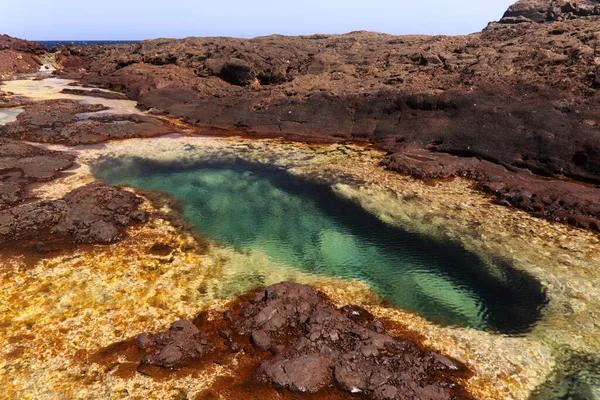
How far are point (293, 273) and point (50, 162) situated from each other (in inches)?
745

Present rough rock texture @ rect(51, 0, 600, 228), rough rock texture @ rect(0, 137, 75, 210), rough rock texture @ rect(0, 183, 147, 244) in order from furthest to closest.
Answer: rough rock texture @ rect(51, 0, 600, 228), rough rock texture @ rect(0, 137, 75, 210), rough rock texture @ rect(0, 183, 147, 244)

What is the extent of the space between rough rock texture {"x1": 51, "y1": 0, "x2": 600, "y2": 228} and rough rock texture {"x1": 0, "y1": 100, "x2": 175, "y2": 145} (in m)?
4.93

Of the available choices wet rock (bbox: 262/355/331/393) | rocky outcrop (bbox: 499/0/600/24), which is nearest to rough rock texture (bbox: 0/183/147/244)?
wet rock (bbox: 262/355/331/393)

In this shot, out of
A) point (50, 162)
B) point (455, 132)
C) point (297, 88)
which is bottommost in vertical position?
point (50, 162)

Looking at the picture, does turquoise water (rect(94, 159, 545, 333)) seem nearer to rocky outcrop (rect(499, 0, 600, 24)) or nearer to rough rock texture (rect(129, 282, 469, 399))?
rough rock texture (rect(129, 282, 469, 399))

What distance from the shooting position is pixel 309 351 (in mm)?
9727

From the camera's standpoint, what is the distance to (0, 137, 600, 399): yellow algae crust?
918cm

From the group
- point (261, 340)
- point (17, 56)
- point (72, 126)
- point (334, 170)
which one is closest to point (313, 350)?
point (261, 340)

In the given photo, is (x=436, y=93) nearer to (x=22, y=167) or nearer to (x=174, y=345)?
(x=174, y=345)

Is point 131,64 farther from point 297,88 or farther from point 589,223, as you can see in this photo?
point 589,223

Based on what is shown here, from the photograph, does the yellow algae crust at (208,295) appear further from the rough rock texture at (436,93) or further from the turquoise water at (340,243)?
the rough rock texture at (436,93)

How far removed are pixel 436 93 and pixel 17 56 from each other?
73115 mm

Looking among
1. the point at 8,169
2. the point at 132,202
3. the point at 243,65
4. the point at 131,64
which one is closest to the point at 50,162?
the point at 8,169

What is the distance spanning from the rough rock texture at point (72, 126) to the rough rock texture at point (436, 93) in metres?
4.93
